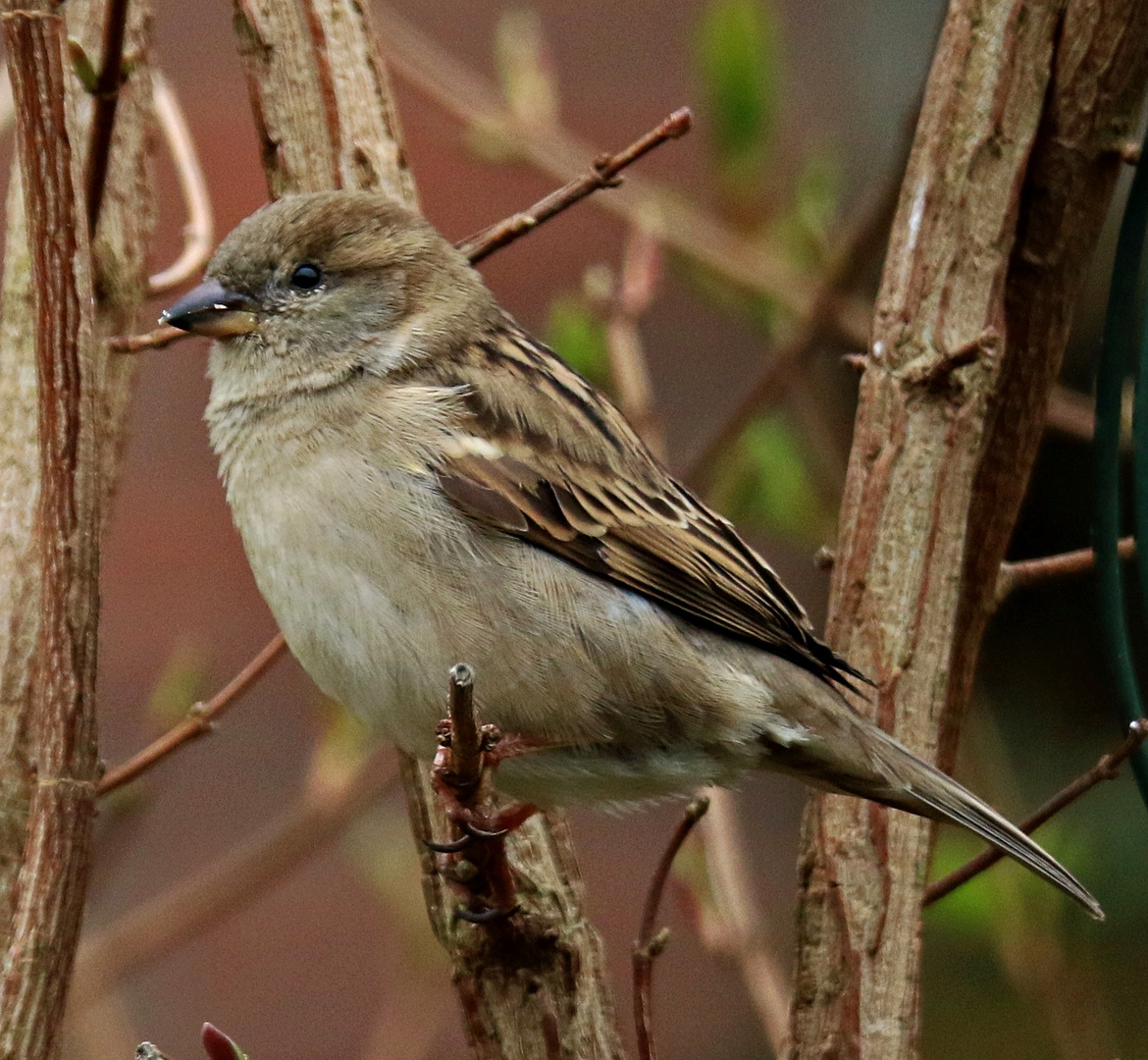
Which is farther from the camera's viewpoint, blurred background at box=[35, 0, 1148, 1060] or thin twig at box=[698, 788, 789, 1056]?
blurred background at box=[35, 0, 1148, 1060]

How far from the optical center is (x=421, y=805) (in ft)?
7.21

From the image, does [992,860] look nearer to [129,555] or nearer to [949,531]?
[949,531]

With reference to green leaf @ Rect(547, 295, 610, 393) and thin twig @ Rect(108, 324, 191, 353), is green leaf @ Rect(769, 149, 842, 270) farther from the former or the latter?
thin twig @ Rect(108, 324, 191, 353)

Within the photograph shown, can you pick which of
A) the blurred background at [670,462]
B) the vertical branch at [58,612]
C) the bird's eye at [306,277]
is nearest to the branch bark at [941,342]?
the bird's eye at [306,277]

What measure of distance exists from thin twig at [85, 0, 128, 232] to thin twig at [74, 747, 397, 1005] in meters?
1.24

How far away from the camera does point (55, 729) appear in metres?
1.45

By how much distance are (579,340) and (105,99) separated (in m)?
1.06

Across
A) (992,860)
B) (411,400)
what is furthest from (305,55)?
(992,860)

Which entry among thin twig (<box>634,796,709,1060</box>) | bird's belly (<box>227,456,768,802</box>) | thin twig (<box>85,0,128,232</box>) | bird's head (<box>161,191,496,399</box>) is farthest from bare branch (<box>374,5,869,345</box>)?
thin twig (<box>634,796,709,1060</box>)

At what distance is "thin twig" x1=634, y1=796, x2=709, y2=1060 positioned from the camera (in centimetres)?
174

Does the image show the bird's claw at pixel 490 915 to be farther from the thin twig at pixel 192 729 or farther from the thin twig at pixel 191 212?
the thin twig at pixel 191 212

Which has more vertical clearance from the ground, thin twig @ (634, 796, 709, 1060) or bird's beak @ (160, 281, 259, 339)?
bird's beak @ (160, 281, 259, 339)

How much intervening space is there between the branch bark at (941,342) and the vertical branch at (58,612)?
0.92 metres

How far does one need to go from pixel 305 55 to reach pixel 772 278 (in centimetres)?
107
